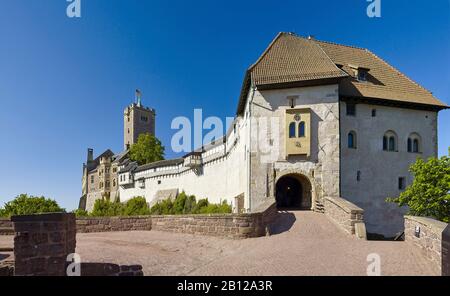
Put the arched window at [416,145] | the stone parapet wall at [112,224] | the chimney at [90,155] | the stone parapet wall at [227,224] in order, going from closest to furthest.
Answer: the stone parapet wall at [227,224] < the stone parapet wall at [112,224] < the arched window at [416,145] < the chimney at [90,155]

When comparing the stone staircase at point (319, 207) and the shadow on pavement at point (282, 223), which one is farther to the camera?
the stone staircase at point (319, 207)

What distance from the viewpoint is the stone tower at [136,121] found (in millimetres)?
81500

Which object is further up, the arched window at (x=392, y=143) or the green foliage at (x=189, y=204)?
the arched window at (x=392, y=143)

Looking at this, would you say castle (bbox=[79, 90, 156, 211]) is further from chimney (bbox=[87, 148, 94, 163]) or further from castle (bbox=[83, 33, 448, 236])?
castle (bbox=[83, 33, 448, 236])

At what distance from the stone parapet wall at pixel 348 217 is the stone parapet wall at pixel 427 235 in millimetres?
1867

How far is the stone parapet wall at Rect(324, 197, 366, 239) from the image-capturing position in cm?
1240

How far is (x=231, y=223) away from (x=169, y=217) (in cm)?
363

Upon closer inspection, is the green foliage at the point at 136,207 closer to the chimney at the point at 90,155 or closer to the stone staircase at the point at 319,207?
the chimney at the point at 90,155

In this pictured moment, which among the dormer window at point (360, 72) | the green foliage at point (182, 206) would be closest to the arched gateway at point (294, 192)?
the dormer window at point (360, 72)

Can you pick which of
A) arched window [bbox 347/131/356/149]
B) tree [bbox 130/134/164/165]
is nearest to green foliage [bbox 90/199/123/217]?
tree [bbox 130/134/164/165]

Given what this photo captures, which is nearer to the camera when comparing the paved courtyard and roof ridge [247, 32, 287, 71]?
the paved courtyard

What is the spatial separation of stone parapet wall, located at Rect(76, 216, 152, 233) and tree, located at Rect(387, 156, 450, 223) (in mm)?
15224

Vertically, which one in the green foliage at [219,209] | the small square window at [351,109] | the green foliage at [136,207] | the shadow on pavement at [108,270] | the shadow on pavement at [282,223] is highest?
the small square window at [351,109]

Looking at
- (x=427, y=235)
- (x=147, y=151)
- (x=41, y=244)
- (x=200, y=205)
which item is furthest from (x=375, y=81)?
(x=147, y=151)
